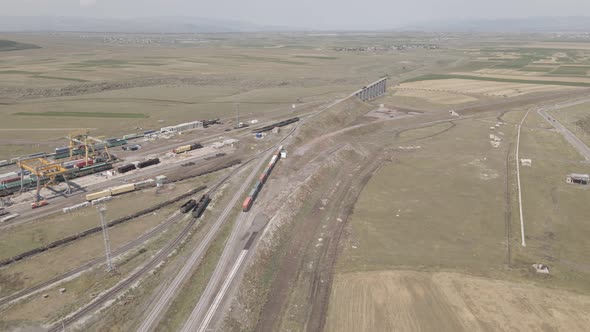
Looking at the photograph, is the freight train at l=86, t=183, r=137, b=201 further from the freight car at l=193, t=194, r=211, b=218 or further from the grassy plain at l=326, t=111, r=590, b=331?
the grassy plain at l=326, t=111, r=590, b=331

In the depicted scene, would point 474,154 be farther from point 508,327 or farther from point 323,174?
point 508,327

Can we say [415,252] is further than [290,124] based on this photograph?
No

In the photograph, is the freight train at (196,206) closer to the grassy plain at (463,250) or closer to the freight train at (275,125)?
the grassy plain at (463,250)

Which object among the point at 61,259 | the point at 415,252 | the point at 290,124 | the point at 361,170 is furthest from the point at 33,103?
the point at 415,252

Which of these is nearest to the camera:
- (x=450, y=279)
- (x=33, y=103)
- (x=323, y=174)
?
(x=450, y=279)

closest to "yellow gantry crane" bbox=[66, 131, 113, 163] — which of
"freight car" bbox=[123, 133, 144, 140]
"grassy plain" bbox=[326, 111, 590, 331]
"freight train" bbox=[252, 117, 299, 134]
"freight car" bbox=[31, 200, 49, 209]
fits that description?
"freight car" bbox=[123, 133, 144, 140]

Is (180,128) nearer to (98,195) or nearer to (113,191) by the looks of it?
(113,191)
